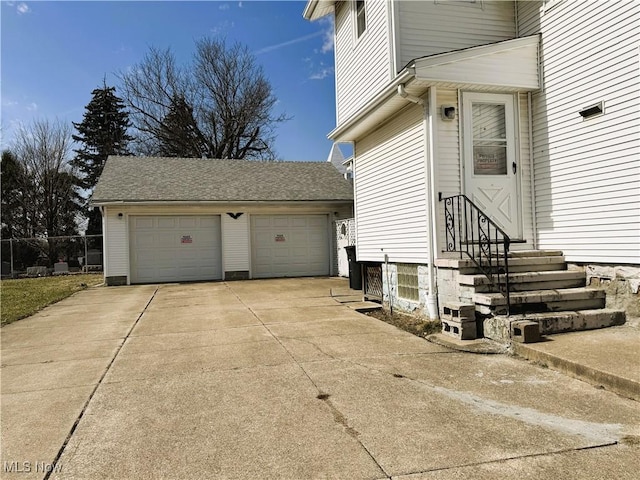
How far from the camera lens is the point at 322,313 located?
775 centimetres

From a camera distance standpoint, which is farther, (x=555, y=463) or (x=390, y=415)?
(x=390, y=415)

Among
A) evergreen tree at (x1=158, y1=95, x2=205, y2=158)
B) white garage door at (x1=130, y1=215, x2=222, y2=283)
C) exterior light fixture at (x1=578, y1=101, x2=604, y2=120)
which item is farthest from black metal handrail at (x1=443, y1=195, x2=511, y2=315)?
evergreen tree at (x1=158, y1=95, x2=205, y2=158)

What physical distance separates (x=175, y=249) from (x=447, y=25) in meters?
10.9

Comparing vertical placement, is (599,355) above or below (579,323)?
below

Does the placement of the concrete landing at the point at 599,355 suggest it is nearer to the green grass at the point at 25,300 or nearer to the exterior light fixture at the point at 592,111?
the exterior light fixture at the point at 592,111

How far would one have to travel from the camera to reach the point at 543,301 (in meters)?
5.40

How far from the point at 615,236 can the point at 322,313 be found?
14.7 ft

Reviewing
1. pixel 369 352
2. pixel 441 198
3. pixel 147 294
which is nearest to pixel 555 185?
pixel 441 198

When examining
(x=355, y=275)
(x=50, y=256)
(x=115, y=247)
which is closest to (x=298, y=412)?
(x=355, y=275)

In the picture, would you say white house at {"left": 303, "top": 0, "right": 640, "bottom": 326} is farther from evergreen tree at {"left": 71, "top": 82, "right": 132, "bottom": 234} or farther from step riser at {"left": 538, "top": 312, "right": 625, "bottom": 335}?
evergreen tree at {"left": 71, "top": 82, "right": 132, "bottom": 234}

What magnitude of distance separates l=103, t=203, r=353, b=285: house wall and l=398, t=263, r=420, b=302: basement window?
8.48 meters

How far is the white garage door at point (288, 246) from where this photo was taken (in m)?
15.5

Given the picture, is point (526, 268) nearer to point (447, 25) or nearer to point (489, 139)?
point (489, 139)

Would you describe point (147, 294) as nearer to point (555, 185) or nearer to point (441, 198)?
point (441, 198)
